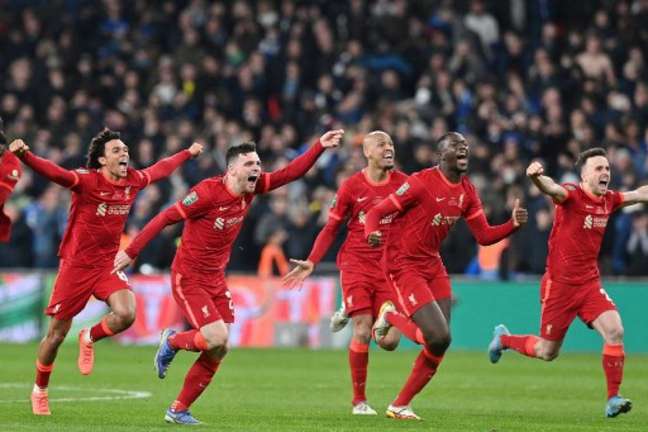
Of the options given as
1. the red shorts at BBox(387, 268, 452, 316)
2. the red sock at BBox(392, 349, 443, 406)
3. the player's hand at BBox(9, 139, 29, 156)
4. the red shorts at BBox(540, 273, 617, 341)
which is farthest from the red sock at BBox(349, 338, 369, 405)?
the player's hand at BBox(9, 139, 29, 156)

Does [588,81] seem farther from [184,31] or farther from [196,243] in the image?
[196,243]

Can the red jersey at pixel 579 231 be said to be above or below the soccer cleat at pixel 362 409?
above

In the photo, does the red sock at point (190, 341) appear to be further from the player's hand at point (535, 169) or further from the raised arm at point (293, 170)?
the player's hand at point (535, 169)

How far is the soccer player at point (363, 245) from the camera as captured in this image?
53.2 feet

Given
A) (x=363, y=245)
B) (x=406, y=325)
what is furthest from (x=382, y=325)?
(x=363, y=245)

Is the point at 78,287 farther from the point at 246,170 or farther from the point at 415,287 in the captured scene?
the point at 415,287

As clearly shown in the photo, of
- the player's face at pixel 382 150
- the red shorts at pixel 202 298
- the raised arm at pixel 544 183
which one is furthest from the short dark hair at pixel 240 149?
the raised arm at pixel 544 183

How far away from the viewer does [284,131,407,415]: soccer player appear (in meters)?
16.2

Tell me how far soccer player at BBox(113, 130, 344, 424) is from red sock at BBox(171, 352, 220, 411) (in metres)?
0.01

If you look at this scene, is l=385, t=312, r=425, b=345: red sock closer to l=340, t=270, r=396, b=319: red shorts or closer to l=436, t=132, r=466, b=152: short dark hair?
l=340, t=270, r=396, b=319: red shorts

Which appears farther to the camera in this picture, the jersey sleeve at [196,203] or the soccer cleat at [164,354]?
the soccer cleat at [164,354]

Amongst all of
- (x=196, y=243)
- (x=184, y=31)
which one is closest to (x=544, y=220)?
(x=184, y=31)

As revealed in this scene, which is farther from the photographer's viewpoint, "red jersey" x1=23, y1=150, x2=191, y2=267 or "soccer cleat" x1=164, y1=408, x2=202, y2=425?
"red jersey" x1=23, y1=150, x2=191, y2=267

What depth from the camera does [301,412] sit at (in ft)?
52.1
